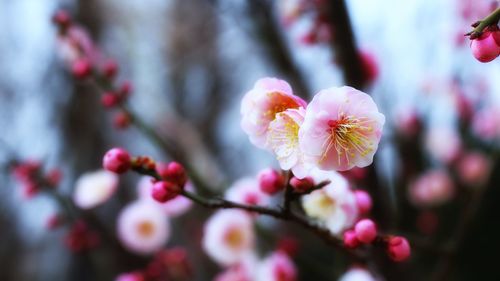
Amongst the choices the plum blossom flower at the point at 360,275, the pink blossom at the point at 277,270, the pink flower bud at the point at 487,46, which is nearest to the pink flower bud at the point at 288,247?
the pink blossom at the point at 277,270

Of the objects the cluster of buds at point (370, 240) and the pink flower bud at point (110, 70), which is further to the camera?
the pink flower bud at point (110, 70)

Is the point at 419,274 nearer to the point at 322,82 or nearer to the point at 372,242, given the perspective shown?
the point at 322,82

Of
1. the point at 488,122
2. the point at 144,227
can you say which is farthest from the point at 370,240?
the point at 488,122

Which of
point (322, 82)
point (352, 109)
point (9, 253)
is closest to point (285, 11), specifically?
point (322, 82)

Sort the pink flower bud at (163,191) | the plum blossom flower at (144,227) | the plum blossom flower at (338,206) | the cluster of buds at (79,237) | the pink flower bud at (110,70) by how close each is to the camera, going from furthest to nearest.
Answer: the plum blossom flower at (144,227) < the cluster of buds at (79,237) < the pink flower bud at (110,70) < the plum blossom flower at (338,206) < the pink flower bud at (163,191)

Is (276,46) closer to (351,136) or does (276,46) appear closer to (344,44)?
(344,44)

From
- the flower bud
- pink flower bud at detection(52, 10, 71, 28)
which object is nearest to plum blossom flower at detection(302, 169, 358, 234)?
the flower bud

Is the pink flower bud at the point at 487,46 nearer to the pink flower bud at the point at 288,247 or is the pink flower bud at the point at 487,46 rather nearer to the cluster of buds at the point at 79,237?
the pink flower bud at the point at 288,247
